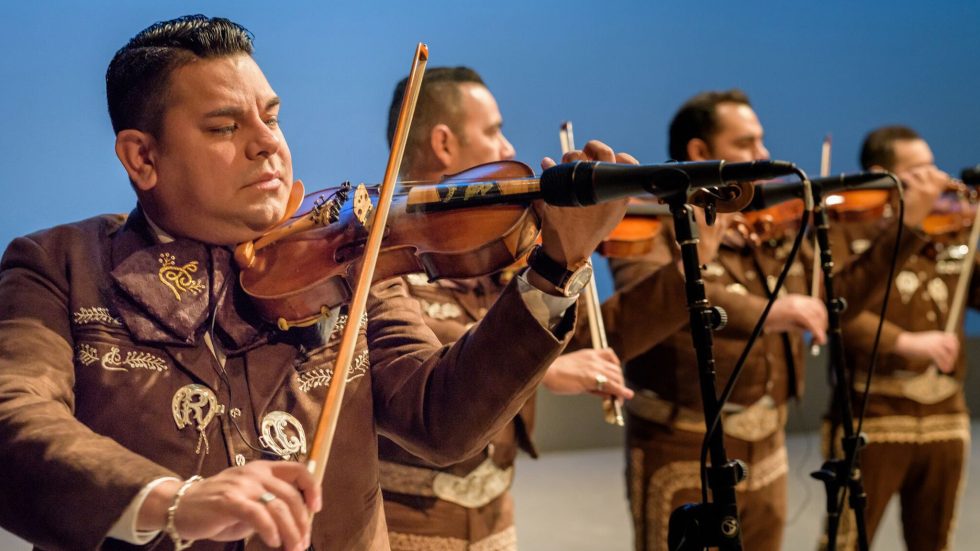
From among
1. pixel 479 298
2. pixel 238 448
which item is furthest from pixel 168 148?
pixel 479 298

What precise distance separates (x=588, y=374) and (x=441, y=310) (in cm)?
30

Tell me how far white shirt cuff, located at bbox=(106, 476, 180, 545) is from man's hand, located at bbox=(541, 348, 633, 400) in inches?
41.4

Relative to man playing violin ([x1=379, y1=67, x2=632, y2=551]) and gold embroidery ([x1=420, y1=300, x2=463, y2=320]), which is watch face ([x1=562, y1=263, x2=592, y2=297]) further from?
gold embroidery ([x1=420, y1=300, x2=463, y2=320])

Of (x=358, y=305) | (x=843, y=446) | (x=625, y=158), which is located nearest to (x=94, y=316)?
(x=358, y=305)

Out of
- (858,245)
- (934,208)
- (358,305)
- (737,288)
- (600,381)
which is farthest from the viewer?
(934,208)

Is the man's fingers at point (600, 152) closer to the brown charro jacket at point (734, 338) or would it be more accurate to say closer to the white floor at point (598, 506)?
the brown charro jacket at point (734, 338)

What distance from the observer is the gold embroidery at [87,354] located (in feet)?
3.98

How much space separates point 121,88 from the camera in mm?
1327

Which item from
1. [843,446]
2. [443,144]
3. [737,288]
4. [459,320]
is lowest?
[843,446]

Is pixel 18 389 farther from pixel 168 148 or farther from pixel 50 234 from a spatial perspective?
pixel 168 148

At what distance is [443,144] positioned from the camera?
2141mm

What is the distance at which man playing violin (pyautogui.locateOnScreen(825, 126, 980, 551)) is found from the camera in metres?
3.10

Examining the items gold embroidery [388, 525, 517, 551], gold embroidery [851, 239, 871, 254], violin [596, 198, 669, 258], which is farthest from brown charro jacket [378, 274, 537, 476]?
gold embroidery [851, 239, 871, 254]

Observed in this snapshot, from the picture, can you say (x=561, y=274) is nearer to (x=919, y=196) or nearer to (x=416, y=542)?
(x=416, y=542)
